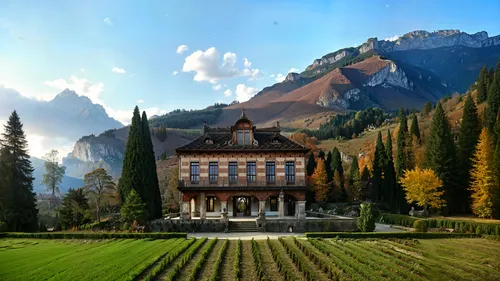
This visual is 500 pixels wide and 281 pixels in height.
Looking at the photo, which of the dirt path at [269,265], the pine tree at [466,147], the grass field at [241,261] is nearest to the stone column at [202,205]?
the grass field at [241,261]

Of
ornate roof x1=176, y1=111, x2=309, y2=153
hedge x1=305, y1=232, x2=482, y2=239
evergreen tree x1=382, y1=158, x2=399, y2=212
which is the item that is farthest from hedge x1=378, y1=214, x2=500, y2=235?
ornate roof x1=176, y1=111, x2=309, y2=153

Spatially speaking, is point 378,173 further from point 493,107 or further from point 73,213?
point 73,213

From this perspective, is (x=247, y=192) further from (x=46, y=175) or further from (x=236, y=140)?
(x=46, y=175)

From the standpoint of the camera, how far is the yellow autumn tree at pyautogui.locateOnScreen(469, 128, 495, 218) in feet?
133

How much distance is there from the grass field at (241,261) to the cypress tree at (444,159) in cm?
2943

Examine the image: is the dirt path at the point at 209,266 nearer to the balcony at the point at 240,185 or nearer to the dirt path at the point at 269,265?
the dirt path at the point at 269,265

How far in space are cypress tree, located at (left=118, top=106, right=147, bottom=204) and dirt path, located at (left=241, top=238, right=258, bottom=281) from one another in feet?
58.1

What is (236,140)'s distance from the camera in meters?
39.3

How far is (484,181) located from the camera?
134 ft

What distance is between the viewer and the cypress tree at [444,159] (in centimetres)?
4866

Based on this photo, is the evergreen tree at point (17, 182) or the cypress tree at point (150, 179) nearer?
the evergreen tree at point (17, 182)

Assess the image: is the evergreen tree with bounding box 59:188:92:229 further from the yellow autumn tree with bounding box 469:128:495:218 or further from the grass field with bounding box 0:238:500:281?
the yellow autumn tree with bounding box 469:128:495:218

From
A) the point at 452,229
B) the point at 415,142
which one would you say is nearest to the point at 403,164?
the point at 415,142

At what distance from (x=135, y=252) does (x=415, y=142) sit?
54.8 metres
